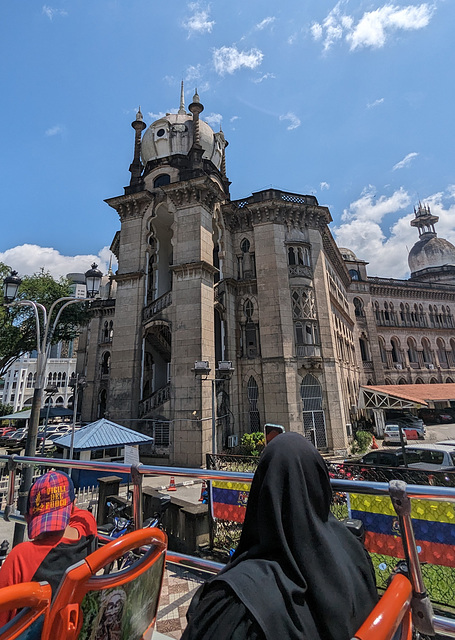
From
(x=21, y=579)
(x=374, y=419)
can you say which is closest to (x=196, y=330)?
(x=21, y=579)

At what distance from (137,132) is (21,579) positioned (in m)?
25.9

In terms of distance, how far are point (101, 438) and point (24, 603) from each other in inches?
451

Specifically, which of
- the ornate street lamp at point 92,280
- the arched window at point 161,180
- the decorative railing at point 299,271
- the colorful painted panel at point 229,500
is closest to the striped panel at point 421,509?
the colorful painted panel at point 229,500

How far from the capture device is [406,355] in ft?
120

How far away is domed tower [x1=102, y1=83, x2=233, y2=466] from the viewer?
16.0 m

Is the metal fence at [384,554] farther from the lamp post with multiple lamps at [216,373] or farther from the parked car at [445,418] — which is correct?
the parked car at [445,418]

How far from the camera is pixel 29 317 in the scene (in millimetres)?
22125

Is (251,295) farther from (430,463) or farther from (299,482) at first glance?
(299,482)

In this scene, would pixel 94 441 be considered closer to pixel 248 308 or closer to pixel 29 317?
pixel 248 308

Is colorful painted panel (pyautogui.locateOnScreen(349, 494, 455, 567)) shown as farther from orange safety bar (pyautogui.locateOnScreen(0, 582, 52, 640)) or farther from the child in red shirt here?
orange safety bar (pyautogui.locateOnScreen(0, 582, 52, 640))

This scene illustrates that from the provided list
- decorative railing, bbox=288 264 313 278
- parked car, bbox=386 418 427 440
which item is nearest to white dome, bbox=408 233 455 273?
parked car, bbox=386 418 427 440

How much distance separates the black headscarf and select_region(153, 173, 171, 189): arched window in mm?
21895

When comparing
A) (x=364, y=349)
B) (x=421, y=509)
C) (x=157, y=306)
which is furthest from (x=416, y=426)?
(x=421, y=509)

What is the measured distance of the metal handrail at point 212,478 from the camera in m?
1.77
